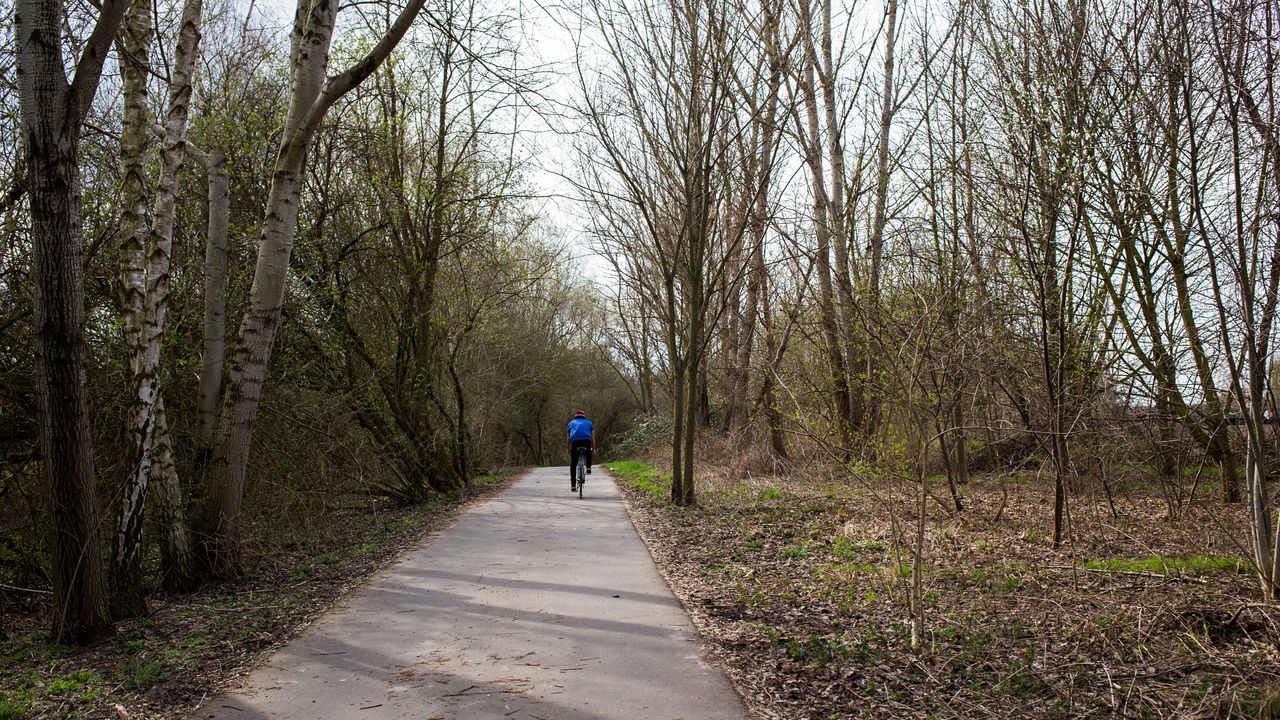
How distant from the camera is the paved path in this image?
14.5 feet

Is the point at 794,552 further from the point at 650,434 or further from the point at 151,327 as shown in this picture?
the point at 650,434

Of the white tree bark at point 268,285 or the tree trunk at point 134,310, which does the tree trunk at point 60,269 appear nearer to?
the tree trunk at point 134,310

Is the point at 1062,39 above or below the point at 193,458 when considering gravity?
above

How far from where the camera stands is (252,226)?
1119 centimetres

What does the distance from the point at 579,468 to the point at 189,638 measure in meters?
12.1

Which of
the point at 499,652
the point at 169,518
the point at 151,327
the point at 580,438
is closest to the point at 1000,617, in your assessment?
the point at 499,652

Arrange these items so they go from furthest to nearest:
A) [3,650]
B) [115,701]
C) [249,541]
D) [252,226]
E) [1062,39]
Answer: [252,226] < [249,541] < [1062,39] < [3,650] < [115,701]

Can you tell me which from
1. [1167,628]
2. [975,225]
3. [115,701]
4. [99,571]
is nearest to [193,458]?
[99,571]

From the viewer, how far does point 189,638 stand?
19.5ft

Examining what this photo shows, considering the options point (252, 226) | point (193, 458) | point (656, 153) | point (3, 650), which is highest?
point (656, 153)

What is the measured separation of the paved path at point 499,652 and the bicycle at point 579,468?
8251 millimetres

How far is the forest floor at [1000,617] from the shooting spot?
14.7ft

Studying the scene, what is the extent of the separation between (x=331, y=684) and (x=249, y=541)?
4.67 metres

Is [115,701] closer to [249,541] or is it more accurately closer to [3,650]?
[3,650]
